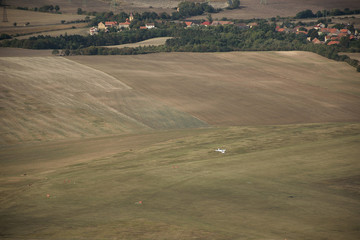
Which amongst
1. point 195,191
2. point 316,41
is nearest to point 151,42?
point 316,41

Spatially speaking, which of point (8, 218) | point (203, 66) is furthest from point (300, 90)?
point (8, 218)

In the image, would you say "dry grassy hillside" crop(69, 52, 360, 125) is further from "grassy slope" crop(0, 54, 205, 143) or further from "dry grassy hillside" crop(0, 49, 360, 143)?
"grassy slope" crop(0, 54, 205, 143)

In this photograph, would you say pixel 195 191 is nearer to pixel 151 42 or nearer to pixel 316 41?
pixel 151 42

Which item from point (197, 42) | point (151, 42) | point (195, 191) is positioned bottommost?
point (195, 191)

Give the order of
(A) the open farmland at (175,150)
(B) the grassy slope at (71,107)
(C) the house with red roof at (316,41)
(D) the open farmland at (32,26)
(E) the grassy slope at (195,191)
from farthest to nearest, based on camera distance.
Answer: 1. (C) the house with red roof at (316,41)
2. (D) the open farmland at (32,26)
3. (B) the grassy slope at (71,107)
4. (A) the open farmland at (175,150)
5. (E) the grassy slope at (195,191)

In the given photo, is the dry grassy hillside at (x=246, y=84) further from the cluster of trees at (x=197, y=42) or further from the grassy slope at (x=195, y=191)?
the grassy slope at (x=195, y=191)

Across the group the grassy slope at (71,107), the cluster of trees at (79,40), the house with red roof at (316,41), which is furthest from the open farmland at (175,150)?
the house with red roof at (316,41)

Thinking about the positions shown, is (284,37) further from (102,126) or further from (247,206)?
(247,206)
